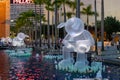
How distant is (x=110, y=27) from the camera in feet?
307

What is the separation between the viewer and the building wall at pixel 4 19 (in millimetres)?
103000

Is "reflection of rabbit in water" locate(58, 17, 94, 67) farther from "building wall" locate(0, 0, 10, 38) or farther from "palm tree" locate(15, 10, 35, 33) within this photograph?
"building wall" locate(0, 0, 10, 38)

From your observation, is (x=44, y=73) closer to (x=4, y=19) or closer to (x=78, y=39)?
(x=78, y=39)

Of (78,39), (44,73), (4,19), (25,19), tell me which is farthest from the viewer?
(4,19)

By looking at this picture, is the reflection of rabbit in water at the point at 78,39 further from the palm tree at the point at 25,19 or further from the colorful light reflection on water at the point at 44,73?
the palm tree at the point at 25,19

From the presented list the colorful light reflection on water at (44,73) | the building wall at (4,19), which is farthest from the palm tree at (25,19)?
the colorful light reflection on water at (44,73)

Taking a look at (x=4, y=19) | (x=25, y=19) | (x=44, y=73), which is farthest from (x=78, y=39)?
(x=4, y=19)

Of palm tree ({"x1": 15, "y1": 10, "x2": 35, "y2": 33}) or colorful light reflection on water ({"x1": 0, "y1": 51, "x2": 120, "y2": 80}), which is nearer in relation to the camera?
colorful light reflection on water ({"x1": 0, "y1": 51, "x2": 120, "y2": 80})

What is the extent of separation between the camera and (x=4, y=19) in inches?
4126

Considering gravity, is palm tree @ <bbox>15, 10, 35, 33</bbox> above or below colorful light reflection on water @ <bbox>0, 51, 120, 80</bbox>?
above

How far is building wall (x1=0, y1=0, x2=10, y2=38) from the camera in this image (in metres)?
103

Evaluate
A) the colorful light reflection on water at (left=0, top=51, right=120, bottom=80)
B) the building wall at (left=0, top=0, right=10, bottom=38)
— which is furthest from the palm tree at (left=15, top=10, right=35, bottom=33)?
the colorful light reflection on water at (left=0, top=51, right=120, bottom=80)

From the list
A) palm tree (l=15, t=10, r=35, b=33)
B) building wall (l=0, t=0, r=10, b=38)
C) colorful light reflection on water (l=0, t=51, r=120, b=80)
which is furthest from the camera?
building wall (l=0, t=0, r=10, b=38)

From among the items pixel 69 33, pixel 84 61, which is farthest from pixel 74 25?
pixel 84 61
